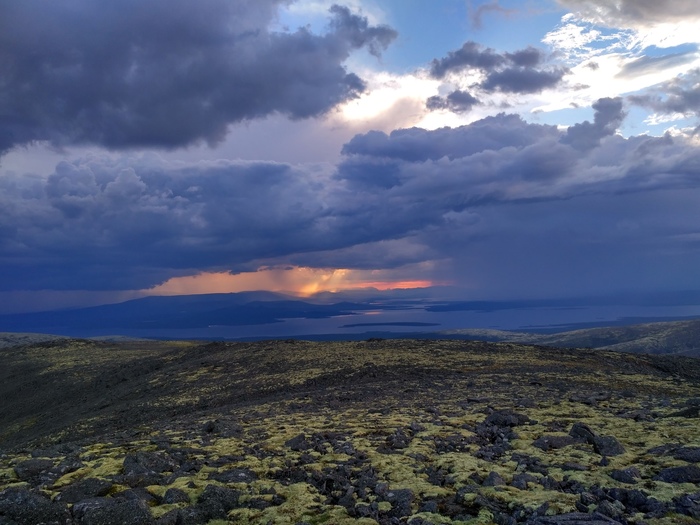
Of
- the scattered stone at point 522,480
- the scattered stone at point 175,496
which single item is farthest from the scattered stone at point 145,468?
the scattered stone at point 522,480

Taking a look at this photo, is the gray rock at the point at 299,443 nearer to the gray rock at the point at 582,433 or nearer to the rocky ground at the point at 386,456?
the rocky ground at the point at 386,456

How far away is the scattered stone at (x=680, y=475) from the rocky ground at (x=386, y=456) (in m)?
0.04

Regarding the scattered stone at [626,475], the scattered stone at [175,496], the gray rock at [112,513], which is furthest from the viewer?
the scattered stone at [626,475]

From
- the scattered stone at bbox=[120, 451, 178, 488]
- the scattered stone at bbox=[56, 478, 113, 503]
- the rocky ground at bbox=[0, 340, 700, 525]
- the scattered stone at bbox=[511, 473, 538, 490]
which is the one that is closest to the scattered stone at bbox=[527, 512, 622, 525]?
the rocky ground at bbox=[0, 340, 700, 525]

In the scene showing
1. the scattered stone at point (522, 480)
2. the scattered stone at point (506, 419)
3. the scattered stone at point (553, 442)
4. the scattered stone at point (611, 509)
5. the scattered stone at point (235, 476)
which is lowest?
the scattered stone at point (506, 419)

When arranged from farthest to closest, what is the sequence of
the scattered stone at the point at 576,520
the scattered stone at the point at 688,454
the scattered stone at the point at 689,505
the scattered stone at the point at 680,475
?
1. the scattered stone at the point at 688,454
2. the scattered stone at the point at 680,475
3. the scattered stone at the point at 689,505
4. the scattered stone at the point at 576,520

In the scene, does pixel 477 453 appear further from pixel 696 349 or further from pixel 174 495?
pixel 696 349

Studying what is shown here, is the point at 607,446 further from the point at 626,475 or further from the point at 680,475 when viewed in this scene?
the point at 680,475

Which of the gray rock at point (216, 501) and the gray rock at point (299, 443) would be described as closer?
the gray rock at point (216, 501)

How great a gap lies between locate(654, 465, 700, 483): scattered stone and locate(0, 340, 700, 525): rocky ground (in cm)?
4

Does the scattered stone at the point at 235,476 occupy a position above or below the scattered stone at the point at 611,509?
below

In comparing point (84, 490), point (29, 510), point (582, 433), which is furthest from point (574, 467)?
point (29, 510)

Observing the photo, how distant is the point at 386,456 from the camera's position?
15703 mm

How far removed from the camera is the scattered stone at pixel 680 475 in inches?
463
